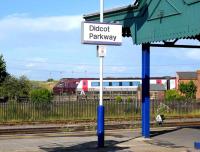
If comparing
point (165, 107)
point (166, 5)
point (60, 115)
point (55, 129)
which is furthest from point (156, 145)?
point (165, 107)

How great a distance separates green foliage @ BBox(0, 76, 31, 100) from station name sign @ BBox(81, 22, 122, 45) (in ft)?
169

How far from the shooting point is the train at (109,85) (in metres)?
105

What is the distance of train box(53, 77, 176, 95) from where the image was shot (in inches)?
4131

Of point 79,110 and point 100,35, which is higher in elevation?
point 100,35

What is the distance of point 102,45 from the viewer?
16672mm

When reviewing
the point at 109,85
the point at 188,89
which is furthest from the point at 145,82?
the point at 109,85

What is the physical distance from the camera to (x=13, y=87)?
2729 inches

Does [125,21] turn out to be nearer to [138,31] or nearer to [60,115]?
[138,31]

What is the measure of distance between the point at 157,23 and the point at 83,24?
11.4 feet

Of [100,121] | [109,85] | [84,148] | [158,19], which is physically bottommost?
[84,148]

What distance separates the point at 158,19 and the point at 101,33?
289 centimetres

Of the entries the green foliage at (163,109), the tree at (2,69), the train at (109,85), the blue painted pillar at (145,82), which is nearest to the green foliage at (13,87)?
the tree at (2,69)

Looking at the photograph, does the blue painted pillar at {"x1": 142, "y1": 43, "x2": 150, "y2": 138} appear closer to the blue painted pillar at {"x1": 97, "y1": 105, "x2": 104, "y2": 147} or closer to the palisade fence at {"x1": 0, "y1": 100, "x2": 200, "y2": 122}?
the blue painted pillar at {"x1": 97, "y1": 105, "x2": 104, "y2": 147}

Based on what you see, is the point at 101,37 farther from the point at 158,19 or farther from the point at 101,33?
→ the point at 158,19
